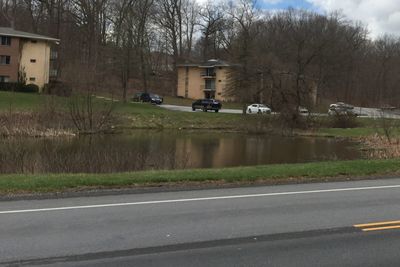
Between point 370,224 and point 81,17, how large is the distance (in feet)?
286

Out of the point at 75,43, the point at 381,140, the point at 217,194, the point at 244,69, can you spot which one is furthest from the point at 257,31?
the point at 217,194

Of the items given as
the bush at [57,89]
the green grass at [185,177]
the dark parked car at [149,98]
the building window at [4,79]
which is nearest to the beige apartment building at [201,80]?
the dark parked car at [149,98]

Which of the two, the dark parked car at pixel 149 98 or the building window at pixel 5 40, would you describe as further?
the dark parked car at pixel 149 98

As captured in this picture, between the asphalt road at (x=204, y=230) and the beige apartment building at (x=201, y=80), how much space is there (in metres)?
89.8

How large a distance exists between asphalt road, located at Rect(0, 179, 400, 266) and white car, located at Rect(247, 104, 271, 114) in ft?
166

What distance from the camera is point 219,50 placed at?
12056 cm

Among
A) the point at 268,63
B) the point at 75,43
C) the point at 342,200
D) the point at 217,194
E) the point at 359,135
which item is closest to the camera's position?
the point at 342,200

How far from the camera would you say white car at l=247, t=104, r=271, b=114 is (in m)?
63.1

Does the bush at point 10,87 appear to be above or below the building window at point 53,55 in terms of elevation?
below

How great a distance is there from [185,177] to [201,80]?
295ft

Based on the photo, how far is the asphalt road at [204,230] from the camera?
7020mm

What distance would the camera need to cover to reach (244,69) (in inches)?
2510

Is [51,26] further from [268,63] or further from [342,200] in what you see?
[342,200]

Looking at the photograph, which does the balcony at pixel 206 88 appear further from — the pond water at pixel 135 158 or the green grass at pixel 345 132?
the pond water at pixel 135 158
